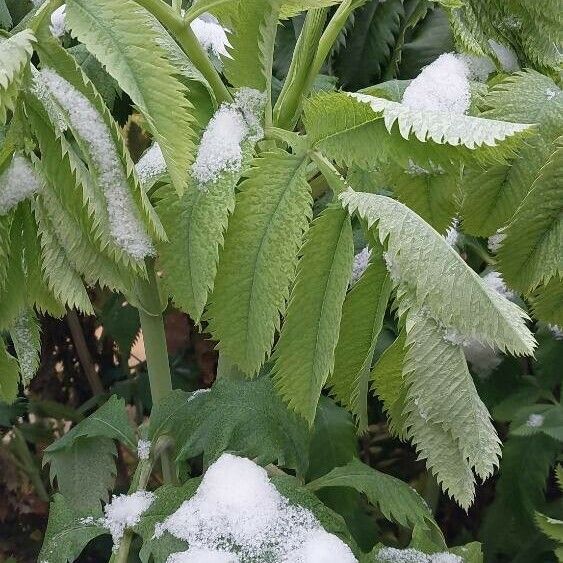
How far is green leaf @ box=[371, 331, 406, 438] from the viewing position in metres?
0.42

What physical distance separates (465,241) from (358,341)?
281mm

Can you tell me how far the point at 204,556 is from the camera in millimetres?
443

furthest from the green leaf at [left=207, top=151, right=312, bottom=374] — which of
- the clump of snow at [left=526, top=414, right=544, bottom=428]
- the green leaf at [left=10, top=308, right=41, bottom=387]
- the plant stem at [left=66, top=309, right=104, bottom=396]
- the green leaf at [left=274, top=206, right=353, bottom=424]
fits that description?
the plant stem at [left=66, top=309, right=104, bottom=396]

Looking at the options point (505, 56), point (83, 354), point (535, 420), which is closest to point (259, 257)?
point (505, 56)

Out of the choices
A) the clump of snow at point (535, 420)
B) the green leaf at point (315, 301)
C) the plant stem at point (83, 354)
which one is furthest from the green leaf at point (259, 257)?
the plant stem at point (83, 354)

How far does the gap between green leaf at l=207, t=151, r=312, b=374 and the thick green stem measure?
0.07m

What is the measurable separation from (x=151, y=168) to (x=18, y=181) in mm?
87

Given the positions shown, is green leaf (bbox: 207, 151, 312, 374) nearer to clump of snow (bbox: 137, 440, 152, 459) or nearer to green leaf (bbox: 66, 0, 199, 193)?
green leaf (bbox: 66, 0, 199, 193)

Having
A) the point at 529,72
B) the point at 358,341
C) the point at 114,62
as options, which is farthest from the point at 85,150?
the point at 529,72

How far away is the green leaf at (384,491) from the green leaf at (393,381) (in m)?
0.08

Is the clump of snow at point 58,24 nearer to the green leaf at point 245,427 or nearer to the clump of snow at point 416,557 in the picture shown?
the green leaf at point 245,427

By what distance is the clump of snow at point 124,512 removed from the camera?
50 centimetres

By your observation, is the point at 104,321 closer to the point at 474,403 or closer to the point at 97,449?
the point at 97,449

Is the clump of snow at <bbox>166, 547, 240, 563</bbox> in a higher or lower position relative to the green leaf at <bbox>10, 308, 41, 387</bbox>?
lower
